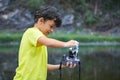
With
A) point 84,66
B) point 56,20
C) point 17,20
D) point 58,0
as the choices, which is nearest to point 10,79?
point 84,66

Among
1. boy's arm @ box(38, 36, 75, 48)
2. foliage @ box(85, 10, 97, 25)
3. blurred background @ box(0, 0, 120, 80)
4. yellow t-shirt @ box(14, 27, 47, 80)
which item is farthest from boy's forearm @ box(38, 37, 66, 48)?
A: foliage @ box(85, 10, 97, 25)

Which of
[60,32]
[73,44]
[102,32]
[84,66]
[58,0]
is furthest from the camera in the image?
[58,0]

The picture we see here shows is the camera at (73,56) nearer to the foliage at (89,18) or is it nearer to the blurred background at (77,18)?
the blurred background at (77,18)

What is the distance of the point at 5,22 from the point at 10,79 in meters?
27.2

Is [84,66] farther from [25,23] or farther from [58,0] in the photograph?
[58,0]

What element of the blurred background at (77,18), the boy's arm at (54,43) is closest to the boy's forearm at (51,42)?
the boy's arm at (54,43)

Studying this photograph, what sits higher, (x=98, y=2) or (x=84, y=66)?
(x=98, y=2)

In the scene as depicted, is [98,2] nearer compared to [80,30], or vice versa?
Answer: [80,30]

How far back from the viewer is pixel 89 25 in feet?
128

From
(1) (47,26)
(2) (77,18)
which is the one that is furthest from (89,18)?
(1) (47,26)

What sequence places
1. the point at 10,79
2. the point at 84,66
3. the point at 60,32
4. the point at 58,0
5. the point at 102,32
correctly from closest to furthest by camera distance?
the point at 10,79 → the point at 84,66 → the point at 60,32 → the point at 102,32 → the point at 58,0

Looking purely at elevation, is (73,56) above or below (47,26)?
below

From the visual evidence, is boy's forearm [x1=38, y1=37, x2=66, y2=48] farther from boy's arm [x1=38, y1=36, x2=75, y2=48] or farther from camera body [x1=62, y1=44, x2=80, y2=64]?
camera body [x1=62, y1=44, x2=80, y2=64]

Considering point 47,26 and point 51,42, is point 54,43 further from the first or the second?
point 47,26
